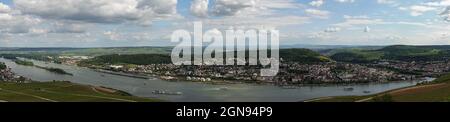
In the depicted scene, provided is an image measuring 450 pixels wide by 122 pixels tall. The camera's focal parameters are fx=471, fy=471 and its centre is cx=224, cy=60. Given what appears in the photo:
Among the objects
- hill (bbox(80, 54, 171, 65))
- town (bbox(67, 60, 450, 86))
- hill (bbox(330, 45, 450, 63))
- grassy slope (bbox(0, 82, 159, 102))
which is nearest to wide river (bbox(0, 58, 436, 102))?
grassy slope (bbox(0, 82, 159, 102))

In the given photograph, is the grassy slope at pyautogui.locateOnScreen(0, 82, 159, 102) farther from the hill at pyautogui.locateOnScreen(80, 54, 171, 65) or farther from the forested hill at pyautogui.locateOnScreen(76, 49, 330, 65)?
the forested hill at pyautogui.locateOnScreen(76, 49, 330, 65)

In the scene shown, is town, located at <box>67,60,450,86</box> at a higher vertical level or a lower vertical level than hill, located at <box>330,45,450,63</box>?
lower

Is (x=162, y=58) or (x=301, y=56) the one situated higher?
(x=301, y=56)

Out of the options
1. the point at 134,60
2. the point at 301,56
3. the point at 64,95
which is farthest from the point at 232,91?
the point at 134,60

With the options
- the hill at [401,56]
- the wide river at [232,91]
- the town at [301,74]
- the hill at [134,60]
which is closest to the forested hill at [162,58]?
the hill at [134,60]

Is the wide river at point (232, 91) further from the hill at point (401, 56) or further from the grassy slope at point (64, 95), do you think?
the hill at point (401, 56)

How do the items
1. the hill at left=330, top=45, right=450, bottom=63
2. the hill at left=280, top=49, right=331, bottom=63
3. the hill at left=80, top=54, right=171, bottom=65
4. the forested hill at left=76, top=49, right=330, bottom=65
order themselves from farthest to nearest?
the hill at left=80, top=54, right=171, bottom=65 → the hill at left=330, top=45, right=450, bottom=63 → the forested hill at left=76, top=49, right=330, bottom=65 → the hill at left=280, top=49, right=331, bottom=63

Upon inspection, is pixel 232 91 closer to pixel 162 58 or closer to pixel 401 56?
pixel 162 58

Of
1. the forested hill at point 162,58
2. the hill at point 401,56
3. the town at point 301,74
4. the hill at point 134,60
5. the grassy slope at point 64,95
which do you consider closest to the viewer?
the grassy slope at point 64,95

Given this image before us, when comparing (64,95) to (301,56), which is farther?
(301,56)

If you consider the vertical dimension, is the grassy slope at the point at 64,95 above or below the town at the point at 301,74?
above
